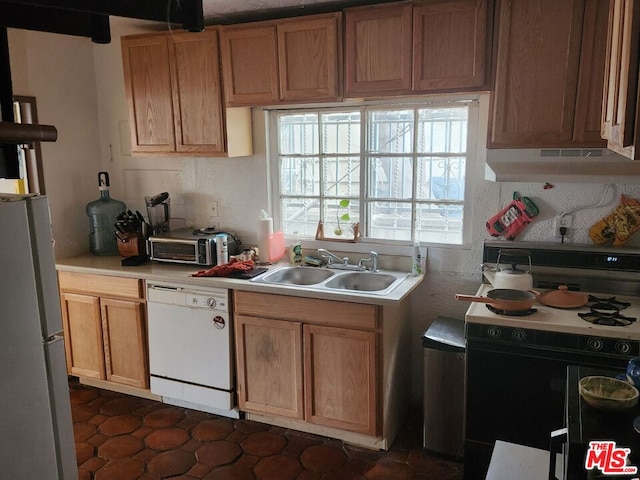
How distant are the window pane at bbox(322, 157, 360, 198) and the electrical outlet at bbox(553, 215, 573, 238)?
1146mm

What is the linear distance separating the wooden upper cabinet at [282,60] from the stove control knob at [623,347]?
178 cm

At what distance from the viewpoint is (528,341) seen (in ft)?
7.60

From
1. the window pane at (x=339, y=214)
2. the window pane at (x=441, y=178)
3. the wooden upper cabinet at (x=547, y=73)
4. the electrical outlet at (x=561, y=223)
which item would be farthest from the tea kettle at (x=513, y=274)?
the window pane at (x=339, y=214)

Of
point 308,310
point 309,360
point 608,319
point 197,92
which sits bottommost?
point 309,360

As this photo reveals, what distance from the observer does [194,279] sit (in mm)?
3115

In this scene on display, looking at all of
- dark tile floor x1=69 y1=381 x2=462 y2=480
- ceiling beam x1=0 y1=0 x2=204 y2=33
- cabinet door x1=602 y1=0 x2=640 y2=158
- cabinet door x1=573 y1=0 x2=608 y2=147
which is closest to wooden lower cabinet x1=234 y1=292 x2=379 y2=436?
dark tile floor x1=69 y1=381 x2=462 y2=480

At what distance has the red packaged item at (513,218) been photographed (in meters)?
2.87

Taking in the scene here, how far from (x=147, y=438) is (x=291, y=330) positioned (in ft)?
3.43

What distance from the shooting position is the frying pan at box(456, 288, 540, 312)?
2.38m

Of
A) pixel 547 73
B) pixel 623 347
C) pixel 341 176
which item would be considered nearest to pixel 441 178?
pixel 341 176

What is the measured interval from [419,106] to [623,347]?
1.63m

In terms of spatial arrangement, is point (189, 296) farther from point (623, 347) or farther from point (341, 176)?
point (623, 347)

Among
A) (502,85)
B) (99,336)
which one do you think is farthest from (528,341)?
(99,336)

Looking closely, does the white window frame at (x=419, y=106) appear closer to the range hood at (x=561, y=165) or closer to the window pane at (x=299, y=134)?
the window pane at (x=299, y=134)
